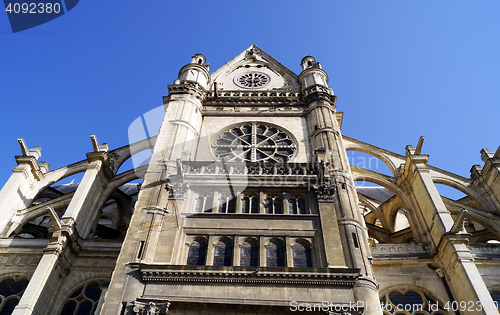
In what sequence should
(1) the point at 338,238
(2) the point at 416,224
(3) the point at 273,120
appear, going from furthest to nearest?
1. (3) the point at 273,120
2. (2) the point at 416,224
3. (1) the point at 338,238

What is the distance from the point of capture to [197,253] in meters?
14.2

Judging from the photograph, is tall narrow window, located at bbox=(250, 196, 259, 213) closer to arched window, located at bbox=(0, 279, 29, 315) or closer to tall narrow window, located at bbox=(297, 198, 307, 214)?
tall narrow window, located at bbox=(297, 198, 307, 214)

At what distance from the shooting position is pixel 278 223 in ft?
49.2

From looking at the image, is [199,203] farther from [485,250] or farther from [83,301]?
[485,250]

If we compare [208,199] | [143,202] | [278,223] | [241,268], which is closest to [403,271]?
[278,223]

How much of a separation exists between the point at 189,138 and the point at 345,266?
11472 mm

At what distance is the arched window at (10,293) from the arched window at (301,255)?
11.8 metres

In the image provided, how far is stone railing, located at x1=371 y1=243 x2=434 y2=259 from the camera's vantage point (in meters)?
16.7

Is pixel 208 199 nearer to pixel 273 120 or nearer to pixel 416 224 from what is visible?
pixel 273 120

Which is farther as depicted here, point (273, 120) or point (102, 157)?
point (273, 120)

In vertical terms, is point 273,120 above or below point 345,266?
above

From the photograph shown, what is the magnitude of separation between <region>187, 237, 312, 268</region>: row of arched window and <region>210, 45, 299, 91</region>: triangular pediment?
616 inches

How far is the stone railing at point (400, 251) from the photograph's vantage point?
54.6 feet

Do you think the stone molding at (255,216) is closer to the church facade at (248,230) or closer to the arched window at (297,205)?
the church facade at (248,230)
